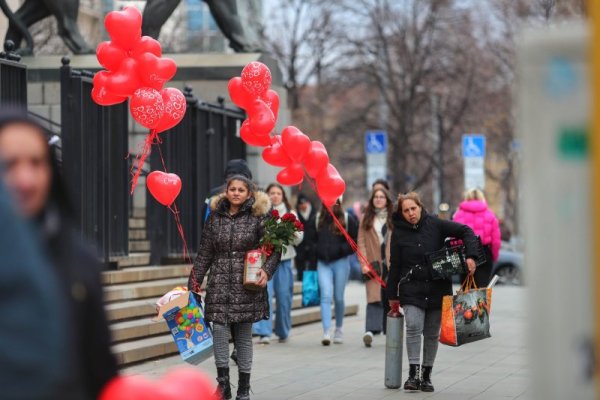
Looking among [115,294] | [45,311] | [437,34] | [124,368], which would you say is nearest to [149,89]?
[124,368]

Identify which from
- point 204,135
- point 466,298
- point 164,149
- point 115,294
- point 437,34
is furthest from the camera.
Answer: point 437,34

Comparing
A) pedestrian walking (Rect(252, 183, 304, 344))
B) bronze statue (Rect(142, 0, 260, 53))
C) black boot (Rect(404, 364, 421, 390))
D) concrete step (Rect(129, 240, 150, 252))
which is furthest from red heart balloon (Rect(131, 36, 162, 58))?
bronze statue (Rect(142, 0, 260, 53))

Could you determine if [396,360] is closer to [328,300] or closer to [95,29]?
[328,300]

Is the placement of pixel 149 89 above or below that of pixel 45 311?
above

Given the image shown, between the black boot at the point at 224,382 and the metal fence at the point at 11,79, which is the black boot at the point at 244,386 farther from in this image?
the metal fence at the point at 11,79

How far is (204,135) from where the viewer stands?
1869 centimetres

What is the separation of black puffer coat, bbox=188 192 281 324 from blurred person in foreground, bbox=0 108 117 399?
20.9 feet

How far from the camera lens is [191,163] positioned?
60.1ft

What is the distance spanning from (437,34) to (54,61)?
23.4 m

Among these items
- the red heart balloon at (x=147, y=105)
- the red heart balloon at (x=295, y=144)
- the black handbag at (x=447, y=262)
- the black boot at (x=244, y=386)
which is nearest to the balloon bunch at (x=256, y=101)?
the red heart balloon at (x=295, y=144)

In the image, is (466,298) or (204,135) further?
(204,135)

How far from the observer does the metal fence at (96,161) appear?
14.9 metres

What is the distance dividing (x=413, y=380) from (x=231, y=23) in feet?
32.7

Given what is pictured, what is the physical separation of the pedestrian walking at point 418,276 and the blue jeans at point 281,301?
4.29 meters
